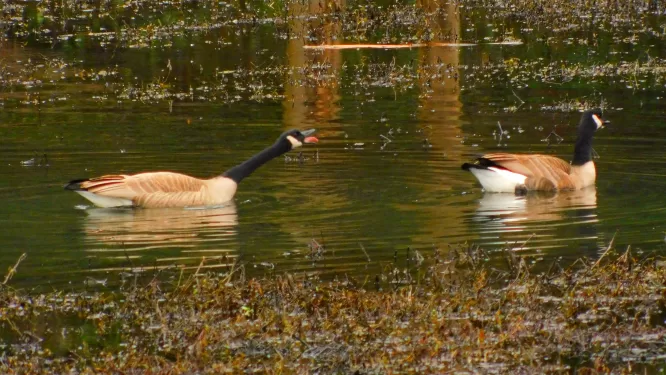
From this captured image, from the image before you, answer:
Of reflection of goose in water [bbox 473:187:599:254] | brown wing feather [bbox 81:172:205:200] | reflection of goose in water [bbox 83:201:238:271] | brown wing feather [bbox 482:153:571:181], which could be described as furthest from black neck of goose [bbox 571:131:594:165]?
brown wing feather [bbox 81:172:205:200]

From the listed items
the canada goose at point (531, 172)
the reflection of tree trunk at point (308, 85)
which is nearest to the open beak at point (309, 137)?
the canada goose at point (531, 172)

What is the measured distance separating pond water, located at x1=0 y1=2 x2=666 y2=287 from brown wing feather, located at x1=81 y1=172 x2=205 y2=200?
27 centimetres

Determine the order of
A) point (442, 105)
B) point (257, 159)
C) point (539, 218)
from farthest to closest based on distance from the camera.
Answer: point (442, 105) → point (257, 159) → point (539, 218)

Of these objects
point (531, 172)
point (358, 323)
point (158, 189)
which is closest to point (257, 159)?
point (158, 189)

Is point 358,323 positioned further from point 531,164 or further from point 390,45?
point 390,45

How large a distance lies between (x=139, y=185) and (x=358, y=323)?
5.57 metres

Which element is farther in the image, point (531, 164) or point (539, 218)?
point (531, 164)

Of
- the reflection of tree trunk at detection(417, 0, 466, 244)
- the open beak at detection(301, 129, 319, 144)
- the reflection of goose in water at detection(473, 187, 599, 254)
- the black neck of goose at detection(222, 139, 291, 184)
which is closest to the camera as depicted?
the reflection of goose in water at detection(473, 187, 599, 254)

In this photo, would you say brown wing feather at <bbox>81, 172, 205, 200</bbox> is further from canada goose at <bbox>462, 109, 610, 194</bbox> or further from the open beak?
canada goose at <bbox>462, 109, 610, 194</bbox>

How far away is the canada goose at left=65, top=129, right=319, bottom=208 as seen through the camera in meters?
13.5

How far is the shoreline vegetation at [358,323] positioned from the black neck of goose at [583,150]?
4.93 meters

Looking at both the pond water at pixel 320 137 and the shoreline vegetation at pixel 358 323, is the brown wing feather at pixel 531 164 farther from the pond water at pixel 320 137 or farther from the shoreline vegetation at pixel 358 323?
the shoreline vegetation at pixel 358 323

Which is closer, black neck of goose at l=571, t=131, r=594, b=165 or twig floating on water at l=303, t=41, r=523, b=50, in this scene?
black neck of goose at l=571, t=131, r=594, b=165

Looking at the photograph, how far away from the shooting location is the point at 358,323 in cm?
859
